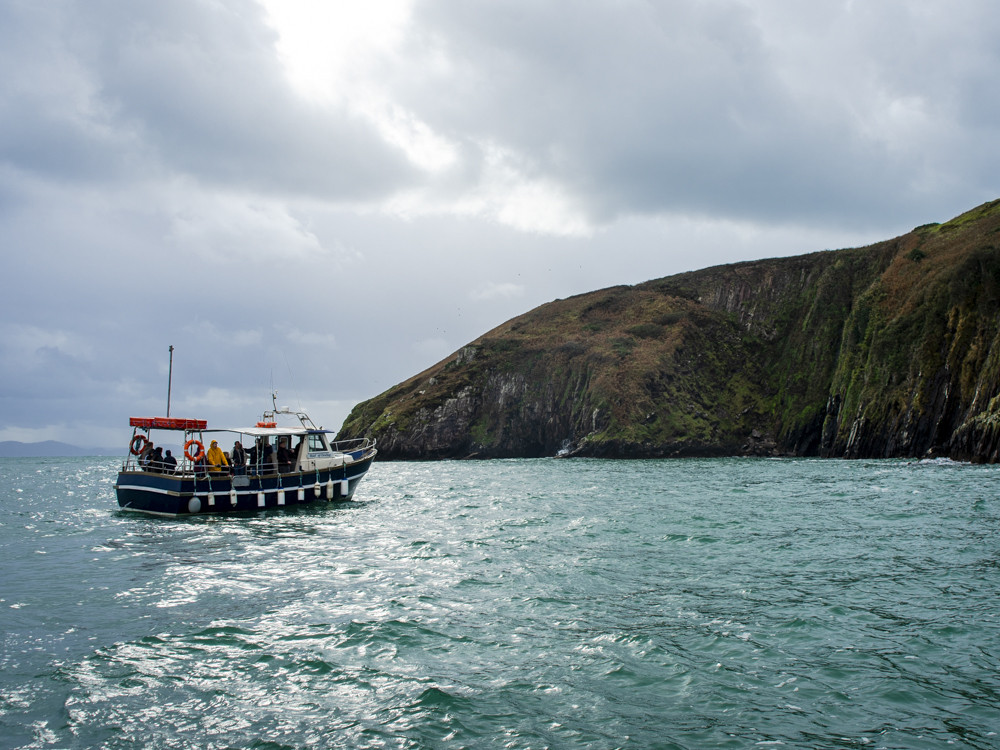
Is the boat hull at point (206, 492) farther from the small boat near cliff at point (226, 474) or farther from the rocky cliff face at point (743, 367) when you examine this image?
the rocky cliff face at point (743, 367)

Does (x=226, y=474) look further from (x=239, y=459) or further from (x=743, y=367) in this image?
(x=743, y=367)

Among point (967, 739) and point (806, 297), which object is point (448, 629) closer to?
point (967, 739)

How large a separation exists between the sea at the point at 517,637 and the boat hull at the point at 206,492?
8.61 metres

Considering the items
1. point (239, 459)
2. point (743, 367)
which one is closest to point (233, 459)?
point (239, 459)

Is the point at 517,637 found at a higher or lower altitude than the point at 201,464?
lower

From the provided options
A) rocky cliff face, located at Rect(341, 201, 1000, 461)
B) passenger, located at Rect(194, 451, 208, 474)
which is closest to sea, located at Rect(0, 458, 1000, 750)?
passenger, located at Rect(194, 451, 208, 474)

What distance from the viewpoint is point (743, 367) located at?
132750 mm

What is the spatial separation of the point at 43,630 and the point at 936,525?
94.3 ft

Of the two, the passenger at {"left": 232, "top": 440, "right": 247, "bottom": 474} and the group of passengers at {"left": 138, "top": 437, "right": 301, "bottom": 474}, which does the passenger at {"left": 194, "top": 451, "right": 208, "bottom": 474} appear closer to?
the group of passengers at {"left": 138, "top": 437, "right": 301, "bottom": 474}

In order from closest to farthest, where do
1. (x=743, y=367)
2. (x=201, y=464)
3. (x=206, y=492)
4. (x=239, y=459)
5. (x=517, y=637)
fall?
1. (x=517, y=637)
2. (x=206, y=492)
3. (x=201, y=464)
4. (x=239, y=459)
5. (x=743, y=367)

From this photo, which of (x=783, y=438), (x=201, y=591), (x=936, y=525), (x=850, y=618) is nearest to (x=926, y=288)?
(x=783, y=438)

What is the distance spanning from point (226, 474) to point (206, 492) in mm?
1433

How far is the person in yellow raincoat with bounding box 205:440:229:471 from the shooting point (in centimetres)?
3913

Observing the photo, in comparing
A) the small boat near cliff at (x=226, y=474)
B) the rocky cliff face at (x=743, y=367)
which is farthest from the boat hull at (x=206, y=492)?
the rocky cliff face at (x=743, y=367)
